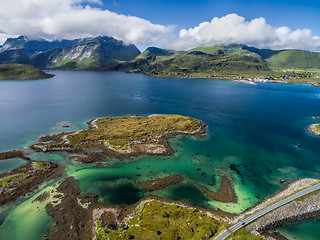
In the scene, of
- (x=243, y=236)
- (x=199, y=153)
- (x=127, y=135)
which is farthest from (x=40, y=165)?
(x=243, y=236)

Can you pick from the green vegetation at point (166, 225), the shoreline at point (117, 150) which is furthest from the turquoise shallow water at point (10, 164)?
the green vegetation at point (166, 225)

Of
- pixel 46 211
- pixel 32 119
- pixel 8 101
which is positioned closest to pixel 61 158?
pixel 46 211

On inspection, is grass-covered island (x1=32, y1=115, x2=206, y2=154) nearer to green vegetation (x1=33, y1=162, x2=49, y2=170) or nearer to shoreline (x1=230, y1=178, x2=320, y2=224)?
green vegetation (x1=33, y1=162, x2=49, y2=170)

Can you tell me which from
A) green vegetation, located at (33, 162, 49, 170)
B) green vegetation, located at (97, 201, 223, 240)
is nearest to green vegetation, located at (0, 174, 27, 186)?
green vegetation, located at (33, 162, 49, 170)

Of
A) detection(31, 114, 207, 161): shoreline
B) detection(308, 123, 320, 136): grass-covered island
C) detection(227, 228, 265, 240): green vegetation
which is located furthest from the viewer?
detection(308, 123, 320, 136): grass-covered island

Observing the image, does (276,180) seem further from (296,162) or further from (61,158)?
(61,158)

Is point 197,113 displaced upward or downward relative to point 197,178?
upward

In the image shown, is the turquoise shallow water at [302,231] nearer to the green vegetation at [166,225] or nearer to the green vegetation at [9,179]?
the green vegetation at [166,225]
